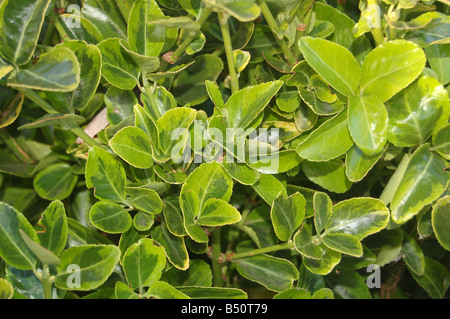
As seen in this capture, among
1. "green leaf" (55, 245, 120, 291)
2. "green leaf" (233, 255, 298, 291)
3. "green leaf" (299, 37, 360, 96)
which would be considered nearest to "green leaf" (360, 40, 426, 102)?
"green leaf" (299, 37, 360, 96)

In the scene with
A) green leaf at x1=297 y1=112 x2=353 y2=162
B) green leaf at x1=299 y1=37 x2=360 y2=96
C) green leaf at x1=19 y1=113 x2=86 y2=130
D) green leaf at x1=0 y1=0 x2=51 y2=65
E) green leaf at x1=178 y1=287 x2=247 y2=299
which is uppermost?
green leaf at x1=0 y1=0 x2=51 y2=65

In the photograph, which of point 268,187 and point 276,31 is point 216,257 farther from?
point 276,31

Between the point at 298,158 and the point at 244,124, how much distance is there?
0.30 feet

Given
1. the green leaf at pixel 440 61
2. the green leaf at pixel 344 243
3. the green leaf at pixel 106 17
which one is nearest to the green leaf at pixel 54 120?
the green leaf at pixel 106 17

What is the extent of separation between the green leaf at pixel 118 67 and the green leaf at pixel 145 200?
5.5 inches

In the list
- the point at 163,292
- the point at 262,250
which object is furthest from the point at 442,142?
the point at 163,292

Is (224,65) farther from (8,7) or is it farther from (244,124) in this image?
(8,7)

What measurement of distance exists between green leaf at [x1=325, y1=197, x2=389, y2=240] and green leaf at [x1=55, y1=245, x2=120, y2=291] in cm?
27

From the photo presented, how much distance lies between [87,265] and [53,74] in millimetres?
223

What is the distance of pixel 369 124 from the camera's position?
61cm

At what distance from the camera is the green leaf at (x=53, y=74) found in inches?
22.5

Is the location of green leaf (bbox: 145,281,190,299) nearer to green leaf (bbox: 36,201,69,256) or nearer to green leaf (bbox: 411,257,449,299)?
green leaf (bbox: 36,201,69,256)

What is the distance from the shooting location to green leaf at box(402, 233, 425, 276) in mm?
785
